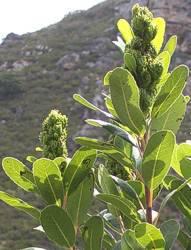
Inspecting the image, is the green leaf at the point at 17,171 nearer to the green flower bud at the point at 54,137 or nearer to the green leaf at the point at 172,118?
the green flower bud at the point at 54,137

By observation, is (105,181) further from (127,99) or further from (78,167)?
(127,99)

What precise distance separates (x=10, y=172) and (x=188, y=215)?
51 cm

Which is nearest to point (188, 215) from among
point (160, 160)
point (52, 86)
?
point (160, 160)

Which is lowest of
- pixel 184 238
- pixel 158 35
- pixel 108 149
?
pixel 184 238

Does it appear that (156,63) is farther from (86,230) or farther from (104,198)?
(86,230)

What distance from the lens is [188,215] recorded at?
5.43ft

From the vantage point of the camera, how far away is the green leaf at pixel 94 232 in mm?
1552

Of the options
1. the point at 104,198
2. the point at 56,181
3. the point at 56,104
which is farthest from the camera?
the point at 56,104

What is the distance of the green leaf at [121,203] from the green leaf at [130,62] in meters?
0.33

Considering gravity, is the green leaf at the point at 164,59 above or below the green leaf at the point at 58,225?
above

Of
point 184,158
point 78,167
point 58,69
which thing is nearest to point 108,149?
point 78,167

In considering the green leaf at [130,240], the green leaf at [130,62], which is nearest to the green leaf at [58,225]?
the green leaf at [130,240]

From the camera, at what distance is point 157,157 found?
1.48m

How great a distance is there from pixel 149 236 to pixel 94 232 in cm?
20
